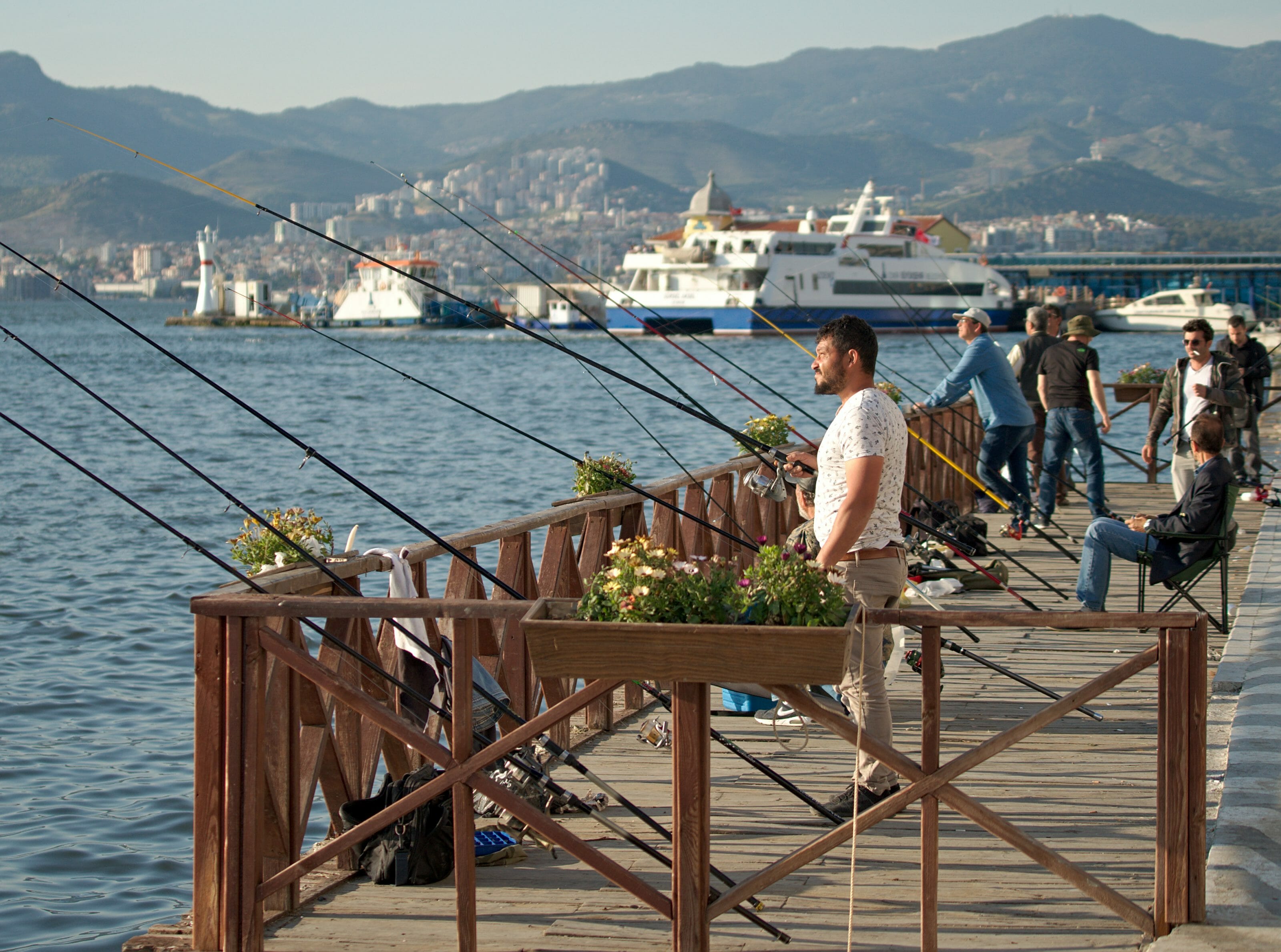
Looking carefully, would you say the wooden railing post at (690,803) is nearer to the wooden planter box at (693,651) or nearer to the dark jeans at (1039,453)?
the wooden planter box at (693,651)

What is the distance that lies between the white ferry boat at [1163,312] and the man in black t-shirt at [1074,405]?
3007 inches

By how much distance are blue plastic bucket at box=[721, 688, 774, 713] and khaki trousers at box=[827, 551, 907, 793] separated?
4.50 feet

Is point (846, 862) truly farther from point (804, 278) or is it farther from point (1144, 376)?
point (804, 278)

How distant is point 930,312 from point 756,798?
70.4 m

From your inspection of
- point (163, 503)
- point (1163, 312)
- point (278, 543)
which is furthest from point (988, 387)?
point (1163, 312)

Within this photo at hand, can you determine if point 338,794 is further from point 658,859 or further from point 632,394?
point 632,394

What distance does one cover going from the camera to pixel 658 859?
3.49 metres

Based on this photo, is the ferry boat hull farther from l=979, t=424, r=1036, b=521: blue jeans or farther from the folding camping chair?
the folding camping chair

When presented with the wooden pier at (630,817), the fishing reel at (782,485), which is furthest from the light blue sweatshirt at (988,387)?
the fishing reel at (782,485)

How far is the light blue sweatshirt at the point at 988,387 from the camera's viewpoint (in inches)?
353

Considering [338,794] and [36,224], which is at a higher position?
[36,224]

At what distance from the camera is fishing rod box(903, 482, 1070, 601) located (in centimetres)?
812

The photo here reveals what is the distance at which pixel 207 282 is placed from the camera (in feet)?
341

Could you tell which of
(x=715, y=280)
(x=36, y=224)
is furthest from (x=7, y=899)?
(x=36, y=224)
